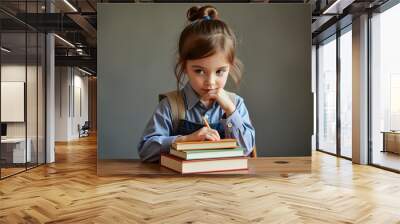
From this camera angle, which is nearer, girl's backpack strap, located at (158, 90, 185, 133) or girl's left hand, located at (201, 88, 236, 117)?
girl's left hand, located at (201, 88, 236, 117)

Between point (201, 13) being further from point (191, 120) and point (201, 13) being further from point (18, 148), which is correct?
point (18, 148)

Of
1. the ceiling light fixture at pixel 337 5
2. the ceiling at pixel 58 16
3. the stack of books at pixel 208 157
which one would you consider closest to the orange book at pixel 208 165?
the stack of books at pixel 208 157

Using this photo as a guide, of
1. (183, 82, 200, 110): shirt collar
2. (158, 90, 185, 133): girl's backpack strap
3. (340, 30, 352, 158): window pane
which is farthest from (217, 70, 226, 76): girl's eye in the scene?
(340, 30, 352, 158): window pane

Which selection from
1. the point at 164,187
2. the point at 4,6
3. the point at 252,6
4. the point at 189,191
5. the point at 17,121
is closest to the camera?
the point at 252,6

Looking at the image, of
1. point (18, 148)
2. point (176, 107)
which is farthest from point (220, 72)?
point (18, 148)

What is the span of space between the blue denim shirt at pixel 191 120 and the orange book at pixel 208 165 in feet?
0.90

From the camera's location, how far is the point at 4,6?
233 inches

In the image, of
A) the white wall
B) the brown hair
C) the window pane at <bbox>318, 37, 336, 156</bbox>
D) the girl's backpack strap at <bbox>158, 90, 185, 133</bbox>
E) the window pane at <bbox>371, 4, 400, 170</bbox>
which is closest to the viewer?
the brown hair

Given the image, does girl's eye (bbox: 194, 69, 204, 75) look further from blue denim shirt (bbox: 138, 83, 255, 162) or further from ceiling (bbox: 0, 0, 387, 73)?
ceiling (bbox: 0, 0, 387, 73)

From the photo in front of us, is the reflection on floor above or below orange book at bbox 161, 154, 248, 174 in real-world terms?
below

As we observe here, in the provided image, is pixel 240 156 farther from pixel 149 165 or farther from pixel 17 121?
pixel 17 121

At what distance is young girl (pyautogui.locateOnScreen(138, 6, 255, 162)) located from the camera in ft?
3.85

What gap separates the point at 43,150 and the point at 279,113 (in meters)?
5.58

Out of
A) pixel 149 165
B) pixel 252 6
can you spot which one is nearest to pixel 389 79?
pixel 252 6
